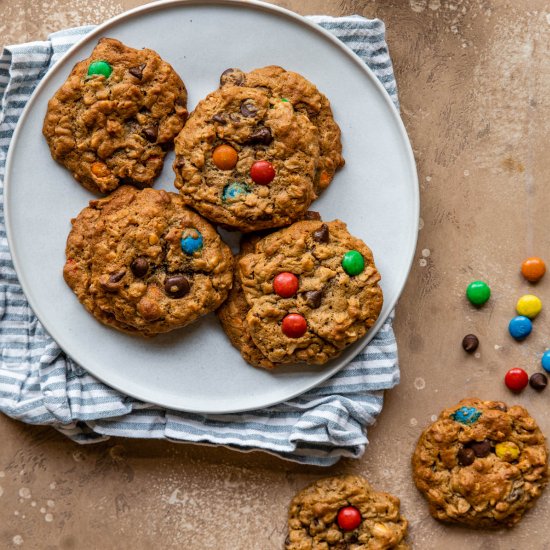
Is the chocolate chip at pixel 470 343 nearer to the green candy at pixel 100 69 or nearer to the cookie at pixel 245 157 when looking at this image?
the cookie at pixel 245 157

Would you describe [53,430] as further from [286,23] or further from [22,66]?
[286,23]

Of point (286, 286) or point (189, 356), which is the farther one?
point (189, 356)

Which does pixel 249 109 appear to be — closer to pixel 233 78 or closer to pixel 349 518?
pixel 233 78

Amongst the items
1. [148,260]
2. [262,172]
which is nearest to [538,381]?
[262,172]

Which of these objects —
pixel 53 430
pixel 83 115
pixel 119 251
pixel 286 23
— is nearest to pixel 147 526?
pixel 53 430

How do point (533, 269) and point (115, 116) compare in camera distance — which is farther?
point (533, 269)

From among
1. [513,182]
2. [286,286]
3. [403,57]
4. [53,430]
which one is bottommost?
[53,430]

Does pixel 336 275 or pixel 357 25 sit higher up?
pixel 357 25
